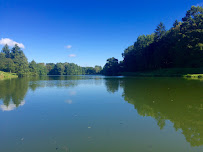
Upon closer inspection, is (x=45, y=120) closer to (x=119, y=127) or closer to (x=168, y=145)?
(x=119, y=127)

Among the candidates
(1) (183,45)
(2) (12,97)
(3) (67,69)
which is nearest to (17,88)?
(2) (12,97)

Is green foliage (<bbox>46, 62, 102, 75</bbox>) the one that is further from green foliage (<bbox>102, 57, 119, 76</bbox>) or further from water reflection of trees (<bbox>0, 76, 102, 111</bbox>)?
water reflection of trees (<bbox>0, 76, 102, 111</bbox>)

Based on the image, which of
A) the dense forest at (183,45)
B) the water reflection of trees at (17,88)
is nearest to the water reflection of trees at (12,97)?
the water reflection of trees at (17,88)

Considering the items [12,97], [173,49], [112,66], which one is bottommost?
[12,97]

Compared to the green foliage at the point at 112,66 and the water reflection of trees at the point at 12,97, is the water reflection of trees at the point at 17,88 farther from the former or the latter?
the green foliage at the point at 112,66

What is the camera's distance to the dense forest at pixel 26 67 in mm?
74475

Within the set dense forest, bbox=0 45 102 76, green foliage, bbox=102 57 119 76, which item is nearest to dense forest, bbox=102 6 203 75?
green foliage, bbox=102 57 119 76

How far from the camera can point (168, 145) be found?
3789mm

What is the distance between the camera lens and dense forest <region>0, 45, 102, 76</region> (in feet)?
244

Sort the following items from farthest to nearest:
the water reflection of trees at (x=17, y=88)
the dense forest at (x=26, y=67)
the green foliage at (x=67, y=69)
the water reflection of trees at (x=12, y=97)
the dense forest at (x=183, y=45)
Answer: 1. the green foliage at (x=67, y=69)
2. the dense forest at (x=26, y=67)
3. the dense forest at (x=183, y=45)
4. the water reflection of trees at (x=17, y=88)
5. the water reflection of trees at (x=12, y=97)

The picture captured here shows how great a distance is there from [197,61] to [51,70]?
142037 millimetres

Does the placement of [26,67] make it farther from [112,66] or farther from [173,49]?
[173,49]

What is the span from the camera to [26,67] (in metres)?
86.1

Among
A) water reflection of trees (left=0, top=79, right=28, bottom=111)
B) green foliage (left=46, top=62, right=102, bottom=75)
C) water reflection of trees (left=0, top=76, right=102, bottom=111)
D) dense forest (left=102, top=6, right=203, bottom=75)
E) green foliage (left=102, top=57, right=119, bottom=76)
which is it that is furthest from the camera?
green foliage (left=46, top=62, right=102, bottom=75)
